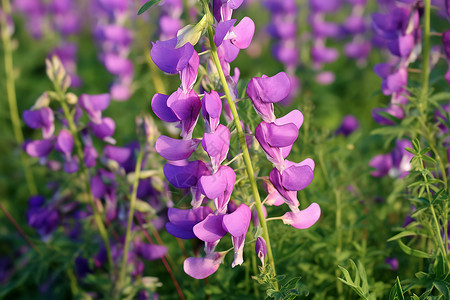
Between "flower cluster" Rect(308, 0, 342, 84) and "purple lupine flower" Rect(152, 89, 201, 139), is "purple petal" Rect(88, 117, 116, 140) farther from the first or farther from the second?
"flower cluster" Rect(308, 0, 342, 84)

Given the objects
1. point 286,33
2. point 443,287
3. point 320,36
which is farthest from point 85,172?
point 320,36

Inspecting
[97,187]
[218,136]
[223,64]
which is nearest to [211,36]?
[223,64]

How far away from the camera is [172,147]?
1688 mm

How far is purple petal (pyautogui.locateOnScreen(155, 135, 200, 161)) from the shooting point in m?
1.68

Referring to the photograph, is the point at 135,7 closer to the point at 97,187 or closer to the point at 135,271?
the point at 97,187

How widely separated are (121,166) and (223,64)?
4.54 ft

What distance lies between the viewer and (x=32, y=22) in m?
7.22

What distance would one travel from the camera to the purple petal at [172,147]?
1.68 metres

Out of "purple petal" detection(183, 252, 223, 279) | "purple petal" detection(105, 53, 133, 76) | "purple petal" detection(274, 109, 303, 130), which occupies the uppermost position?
"purple petal" detection(274, 109, 303, 130)

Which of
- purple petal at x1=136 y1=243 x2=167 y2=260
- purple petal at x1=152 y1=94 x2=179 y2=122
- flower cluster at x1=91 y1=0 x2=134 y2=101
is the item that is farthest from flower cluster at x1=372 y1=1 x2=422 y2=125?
flower cluster at x1=91 y1=0 x2=134 y2=101

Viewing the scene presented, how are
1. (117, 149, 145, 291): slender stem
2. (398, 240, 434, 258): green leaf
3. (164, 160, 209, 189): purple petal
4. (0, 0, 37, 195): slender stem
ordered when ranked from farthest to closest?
(0, 0, 37, 195): slender stem, (117, 149, 145, 291): slender stem, (398, 240, 434, 258): green leaf, (164, 160, 209, 189): purple petal

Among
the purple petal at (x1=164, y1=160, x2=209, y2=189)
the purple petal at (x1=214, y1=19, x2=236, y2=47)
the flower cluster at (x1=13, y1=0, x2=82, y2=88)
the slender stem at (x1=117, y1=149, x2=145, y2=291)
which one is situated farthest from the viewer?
the flower cluster at (x1=13, y1=0, x2=82, y2=88)

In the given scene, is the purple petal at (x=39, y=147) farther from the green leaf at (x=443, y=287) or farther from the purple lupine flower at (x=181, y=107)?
the green leaf at (x=443, y=287)

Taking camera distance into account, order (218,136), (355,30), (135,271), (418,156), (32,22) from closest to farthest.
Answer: (218,136) < (418,156) < (135,271) < (355,30) < (32,22)
